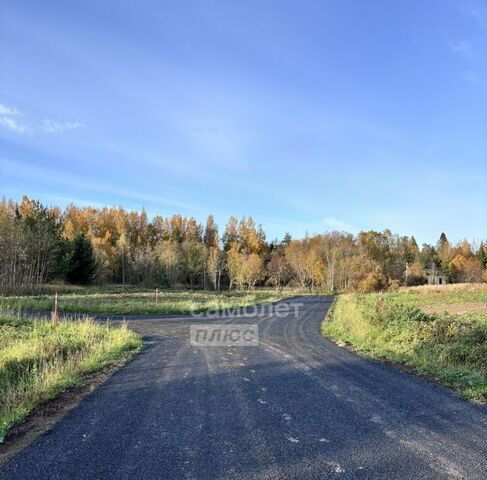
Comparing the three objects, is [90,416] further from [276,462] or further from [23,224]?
[23,224]

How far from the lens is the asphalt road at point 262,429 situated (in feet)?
12.7

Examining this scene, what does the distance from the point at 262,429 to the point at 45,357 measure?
21.4 feet

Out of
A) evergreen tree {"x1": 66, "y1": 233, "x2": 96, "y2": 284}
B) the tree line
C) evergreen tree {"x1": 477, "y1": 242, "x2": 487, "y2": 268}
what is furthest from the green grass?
evergreen tree {"x1": 477, "y1": 242, "x2": 487, "y2": 268}

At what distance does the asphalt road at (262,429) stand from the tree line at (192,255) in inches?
1288

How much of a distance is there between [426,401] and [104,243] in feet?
233

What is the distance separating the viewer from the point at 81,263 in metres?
52.6

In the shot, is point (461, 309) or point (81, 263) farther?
point (81, 263)

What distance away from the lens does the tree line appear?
132 ft

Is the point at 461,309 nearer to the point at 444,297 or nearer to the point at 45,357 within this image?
the point at 444,297

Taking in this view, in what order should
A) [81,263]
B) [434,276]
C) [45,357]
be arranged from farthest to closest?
[434,276] < [81,263] < [45,357]

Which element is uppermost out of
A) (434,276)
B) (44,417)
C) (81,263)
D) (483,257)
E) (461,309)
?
(483,257)

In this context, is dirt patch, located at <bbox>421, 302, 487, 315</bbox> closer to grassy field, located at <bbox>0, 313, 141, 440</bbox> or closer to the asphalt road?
the asphalt road

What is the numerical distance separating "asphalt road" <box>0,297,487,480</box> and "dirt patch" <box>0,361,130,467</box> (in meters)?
0.15

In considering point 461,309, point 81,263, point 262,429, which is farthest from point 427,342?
point 81,263
